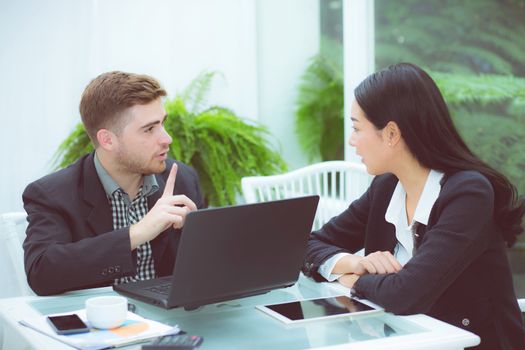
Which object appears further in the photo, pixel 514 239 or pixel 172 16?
pixel 172 16

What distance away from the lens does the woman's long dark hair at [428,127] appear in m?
1.92

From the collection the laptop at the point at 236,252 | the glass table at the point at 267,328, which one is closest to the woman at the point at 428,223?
the glass table at the point at 267,328

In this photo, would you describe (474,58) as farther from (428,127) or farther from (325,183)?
(428,127)

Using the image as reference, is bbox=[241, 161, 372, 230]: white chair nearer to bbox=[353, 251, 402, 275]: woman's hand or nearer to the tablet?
bbox=[353, 251, 402, 275]: woman's hand

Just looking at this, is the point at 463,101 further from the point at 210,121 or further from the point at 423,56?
the point at 210,121

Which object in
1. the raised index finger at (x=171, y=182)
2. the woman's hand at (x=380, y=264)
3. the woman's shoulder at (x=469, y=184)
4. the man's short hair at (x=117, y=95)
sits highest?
the man's short hair at (x=117, y=95)

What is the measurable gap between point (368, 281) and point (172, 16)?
2414 millimetres

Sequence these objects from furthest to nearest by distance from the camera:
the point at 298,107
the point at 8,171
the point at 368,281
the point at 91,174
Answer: the point at 298,107
the point at 8,171
the point at 91,174
the point at 368,281

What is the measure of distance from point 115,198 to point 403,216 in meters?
0.84

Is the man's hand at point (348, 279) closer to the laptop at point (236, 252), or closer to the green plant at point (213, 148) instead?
the laptop at point (236, 252)

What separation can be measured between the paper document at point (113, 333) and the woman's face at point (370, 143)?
0.78m

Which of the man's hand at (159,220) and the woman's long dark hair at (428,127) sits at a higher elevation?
the woman's long dark hair at (428,127)

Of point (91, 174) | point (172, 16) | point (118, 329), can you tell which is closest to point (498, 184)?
point (118, 329)

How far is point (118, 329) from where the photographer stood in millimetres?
1536
